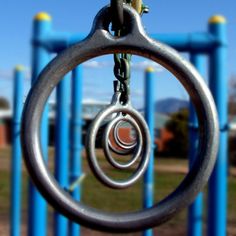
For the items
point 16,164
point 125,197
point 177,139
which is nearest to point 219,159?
point 16,164

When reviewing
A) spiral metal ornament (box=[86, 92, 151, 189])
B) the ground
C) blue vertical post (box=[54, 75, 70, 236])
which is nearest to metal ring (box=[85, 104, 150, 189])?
spiral metal ornament (box=[86, 92, 151, 189])

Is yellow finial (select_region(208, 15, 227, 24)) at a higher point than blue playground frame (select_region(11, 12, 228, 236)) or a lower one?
higher

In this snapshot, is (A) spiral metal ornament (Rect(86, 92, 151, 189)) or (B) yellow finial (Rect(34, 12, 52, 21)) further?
(B) yellow finial (Rect(34, 12, 52, 21))

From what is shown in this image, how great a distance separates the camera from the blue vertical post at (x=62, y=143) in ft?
7.33

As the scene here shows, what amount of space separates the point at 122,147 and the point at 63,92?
1.56 m

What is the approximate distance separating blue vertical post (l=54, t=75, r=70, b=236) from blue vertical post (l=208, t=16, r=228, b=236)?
0.61 meters

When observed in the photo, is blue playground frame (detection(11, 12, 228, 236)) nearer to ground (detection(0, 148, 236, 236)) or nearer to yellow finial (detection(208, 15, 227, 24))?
yellow finial (detection(208, 15, 227, 24))

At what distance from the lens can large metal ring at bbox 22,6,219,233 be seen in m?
0.35

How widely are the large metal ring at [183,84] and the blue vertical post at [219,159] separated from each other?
1.73m

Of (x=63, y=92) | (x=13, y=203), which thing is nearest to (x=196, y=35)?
(x=63, y=92)

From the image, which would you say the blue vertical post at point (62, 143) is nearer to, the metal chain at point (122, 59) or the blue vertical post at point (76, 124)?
the blue vertical post at point (76, 124)

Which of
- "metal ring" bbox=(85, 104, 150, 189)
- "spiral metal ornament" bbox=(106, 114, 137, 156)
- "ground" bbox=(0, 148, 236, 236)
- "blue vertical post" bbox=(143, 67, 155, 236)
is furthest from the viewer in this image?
"ground" bbox=(0, 148, 236, 236)

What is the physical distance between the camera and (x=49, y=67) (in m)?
0.36

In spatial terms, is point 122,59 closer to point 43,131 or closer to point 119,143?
point 119,143
